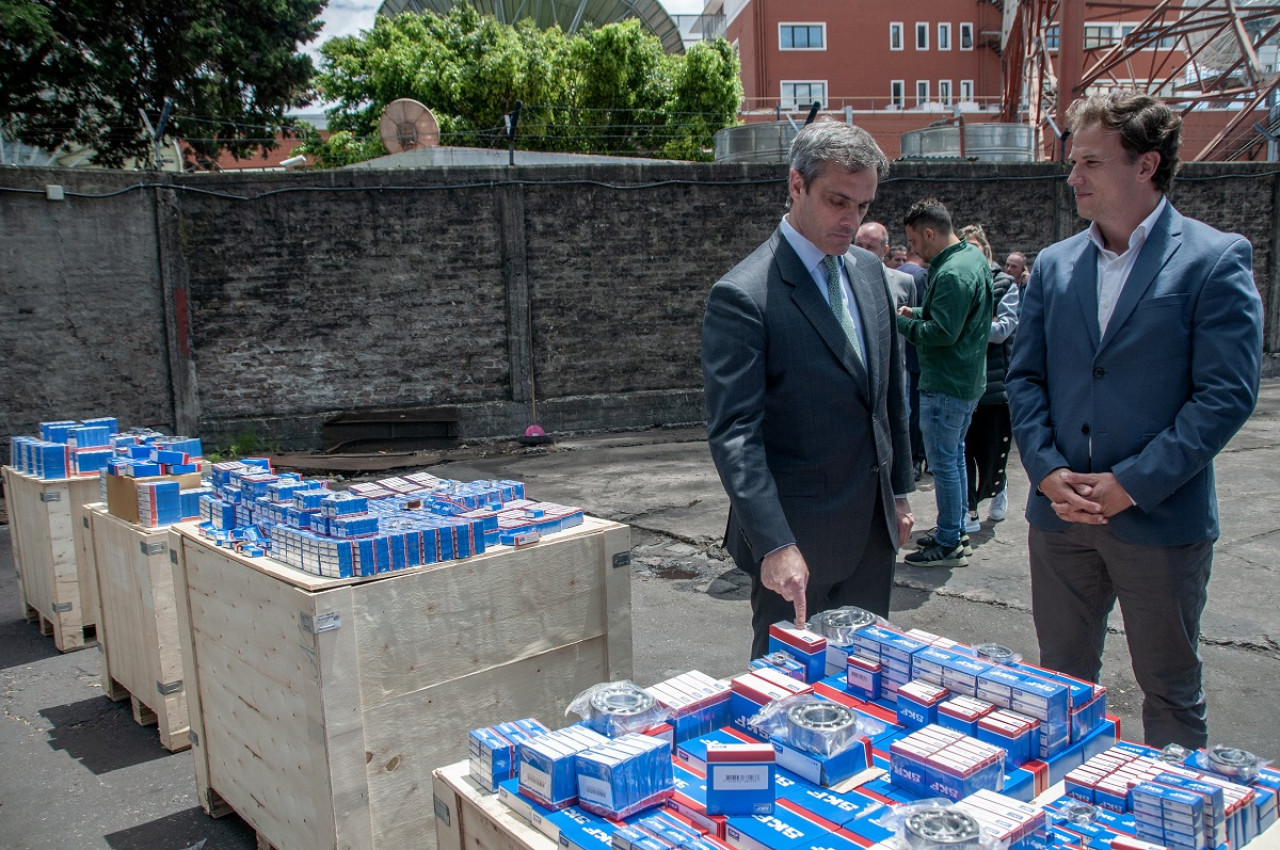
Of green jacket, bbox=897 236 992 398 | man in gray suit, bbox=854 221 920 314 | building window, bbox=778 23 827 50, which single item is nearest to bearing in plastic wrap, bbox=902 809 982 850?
green jacket, bbox=897 236 992 398

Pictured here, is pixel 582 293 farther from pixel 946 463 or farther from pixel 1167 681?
pixel 1167 681

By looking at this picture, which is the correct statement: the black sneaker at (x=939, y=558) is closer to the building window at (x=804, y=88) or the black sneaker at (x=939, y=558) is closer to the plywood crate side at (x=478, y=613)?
the plywood crate side at (x=478, y=613)

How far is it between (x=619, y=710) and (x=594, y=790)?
237 millimetres

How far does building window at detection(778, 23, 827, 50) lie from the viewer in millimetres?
43406

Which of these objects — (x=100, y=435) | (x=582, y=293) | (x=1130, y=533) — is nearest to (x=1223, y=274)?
(x=1130, y=533)

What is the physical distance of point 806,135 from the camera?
2477mm

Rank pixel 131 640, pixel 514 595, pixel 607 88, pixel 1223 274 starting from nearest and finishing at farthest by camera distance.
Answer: pixel 1223 274 < pixel 514 595 < pixel 131 640 < pixel 607 88

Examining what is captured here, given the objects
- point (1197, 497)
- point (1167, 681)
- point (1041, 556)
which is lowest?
point (1167, 681)

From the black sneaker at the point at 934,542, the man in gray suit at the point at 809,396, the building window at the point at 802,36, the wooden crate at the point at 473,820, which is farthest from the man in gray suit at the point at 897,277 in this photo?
the building window at the point at 802,36

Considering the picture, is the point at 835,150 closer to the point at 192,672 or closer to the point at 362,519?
the point at 362,519

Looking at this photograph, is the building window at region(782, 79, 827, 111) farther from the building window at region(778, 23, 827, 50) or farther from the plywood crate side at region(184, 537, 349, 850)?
the plywood crate side at region(184, 537, 349, 850)

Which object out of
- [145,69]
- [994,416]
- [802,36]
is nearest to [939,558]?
[994,416]

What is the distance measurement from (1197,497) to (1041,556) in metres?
0.47

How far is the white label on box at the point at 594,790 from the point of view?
1.62m
